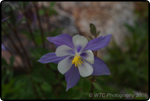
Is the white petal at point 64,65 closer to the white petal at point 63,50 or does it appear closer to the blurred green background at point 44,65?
the white petal at point 63,50

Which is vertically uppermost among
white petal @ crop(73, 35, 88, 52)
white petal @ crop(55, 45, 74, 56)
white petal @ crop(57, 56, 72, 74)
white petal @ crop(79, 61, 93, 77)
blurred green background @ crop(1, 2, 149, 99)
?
white petal @ crop(73, 35, 88, 52)

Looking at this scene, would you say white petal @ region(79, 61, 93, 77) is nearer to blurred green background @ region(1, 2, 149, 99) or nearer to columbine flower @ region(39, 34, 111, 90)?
columbine flower @ region(39, 34, 111, 90)

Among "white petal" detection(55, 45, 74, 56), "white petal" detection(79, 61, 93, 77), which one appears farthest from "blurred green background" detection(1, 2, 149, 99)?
"white petal" detection(55, 45, 74, 56)

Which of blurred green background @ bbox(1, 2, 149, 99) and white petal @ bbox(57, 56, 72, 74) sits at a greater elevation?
white petal @ bbox(57, 56, 72, 74)

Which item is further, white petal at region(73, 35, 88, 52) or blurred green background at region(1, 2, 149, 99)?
blurred green background at region(1, 2, 149, 99)

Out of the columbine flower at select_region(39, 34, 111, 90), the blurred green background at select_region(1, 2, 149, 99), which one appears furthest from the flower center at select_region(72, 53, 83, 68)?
the blurred green background at select_region(1, 2, 149, 99)

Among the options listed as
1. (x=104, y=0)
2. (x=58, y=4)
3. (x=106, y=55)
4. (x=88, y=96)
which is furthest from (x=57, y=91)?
(x=104, y=0)
